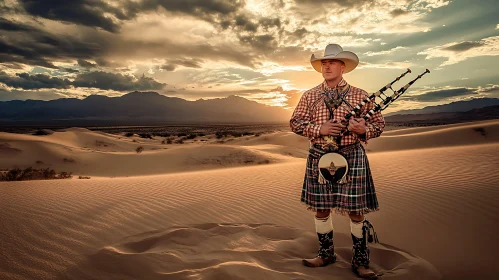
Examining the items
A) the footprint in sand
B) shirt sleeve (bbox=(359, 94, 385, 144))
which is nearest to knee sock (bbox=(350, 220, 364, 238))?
the footprint in sand

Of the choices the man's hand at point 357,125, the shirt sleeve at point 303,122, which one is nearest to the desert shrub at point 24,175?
the shirt sleeve at point 303,122

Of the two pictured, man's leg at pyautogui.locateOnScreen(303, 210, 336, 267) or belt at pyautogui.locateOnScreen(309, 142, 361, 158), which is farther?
man's leg at pyautogui.locateOnScreen(303, 210, 336, 267)

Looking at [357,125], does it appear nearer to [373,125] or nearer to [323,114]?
[373,125]

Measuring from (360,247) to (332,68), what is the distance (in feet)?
6.79

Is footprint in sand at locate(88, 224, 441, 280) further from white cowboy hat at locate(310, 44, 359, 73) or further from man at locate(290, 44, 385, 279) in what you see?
white cowboy hat at locate(310, 44, 359, 73)

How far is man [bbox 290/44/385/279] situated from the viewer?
350cm

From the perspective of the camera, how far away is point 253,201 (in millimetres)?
7184

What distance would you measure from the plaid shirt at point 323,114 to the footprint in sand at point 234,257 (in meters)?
1.53

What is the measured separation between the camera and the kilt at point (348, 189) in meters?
3.52

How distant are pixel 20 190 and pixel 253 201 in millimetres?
4576

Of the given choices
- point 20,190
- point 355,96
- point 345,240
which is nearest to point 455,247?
→ point 345,240

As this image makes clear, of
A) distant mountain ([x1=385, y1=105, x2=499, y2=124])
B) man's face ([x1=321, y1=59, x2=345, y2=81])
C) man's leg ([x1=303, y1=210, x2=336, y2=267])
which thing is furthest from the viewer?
distant mountain ([x1=385, y1=105, x2=499, y2=124])

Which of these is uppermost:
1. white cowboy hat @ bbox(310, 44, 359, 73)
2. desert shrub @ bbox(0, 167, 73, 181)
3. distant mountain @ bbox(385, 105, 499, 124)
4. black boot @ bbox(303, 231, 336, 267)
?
distant mountain @ bbox(385, 105, 499, 124)

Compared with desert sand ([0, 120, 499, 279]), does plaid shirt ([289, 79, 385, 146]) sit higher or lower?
higher
